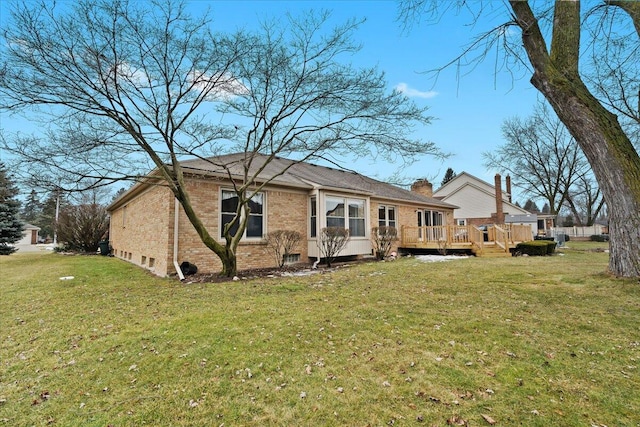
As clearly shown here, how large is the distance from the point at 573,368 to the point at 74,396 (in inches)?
185

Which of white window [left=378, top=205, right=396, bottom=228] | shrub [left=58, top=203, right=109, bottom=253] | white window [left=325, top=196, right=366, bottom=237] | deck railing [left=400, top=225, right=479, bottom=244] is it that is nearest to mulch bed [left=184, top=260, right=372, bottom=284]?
white window [left=325, top=196, right=366, bottom=237]

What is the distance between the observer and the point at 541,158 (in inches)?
1169

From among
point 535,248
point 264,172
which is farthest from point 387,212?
point 264,172

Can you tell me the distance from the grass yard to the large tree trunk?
96cm

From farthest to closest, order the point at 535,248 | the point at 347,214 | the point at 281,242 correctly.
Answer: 1. the point at 535,248
2. the point at 347,214
3. the point at 281,242

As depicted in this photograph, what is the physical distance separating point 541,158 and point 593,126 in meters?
28.4

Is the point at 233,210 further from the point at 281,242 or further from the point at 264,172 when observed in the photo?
the point at 264,172

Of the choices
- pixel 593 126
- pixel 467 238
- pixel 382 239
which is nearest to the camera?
pixel 593 126

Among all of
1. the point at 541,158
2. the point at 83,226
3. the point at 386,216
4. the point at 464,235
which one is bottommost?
the point at 464,235

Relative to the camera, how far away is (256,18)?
26.0 ft

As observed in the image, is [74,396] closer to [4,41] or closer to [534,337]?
[534,337]

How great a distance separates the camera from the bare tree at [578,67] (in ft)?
19.6

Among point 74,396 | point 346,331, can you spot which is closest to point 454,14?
point 346,331

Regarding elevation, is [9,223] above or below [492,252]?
above
